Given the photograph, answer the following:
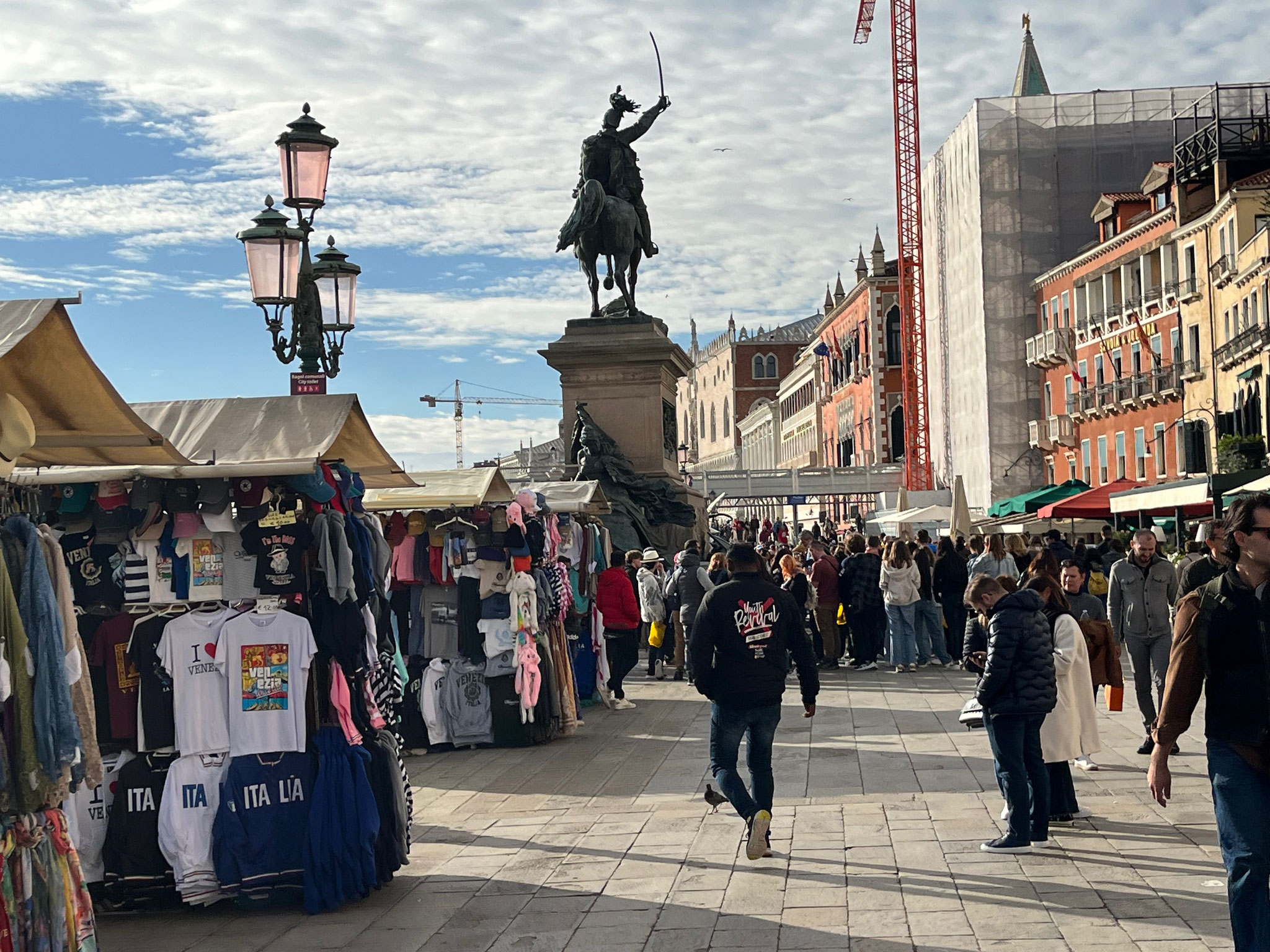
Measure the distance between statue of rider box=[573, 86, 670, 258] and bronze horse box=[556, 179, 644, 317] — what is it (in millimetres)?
274

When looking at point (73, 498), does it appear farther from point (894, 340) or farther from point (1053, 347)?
point (894, 340)

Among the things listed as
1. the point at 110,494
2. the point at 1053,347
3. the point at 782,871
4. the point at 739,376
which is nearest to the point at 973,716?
the point at 782,871

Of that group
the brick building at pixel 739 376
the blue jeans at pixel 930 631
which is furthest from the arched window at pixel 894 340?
the blue jeans at pixel 930 631

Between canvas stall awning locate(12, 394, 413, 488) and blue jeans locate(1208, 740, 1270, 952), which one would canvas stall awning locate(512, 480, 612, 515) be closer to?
canvas stall awning locate(12, 394, 413, 488)

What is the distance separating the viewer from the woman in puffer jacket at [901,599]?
18953mm

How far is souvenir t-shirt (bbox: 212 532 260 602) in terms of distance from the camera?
8.09 metres

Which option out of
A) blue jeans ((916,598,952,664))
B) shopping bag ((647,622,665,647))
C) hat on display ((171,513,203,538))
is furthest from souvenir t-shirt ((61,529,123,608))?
blue jeans ((916,598,952,664))

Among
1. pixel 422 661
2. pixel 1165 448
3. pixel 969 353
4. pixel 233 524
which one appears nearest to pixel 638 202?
pixel 422 661

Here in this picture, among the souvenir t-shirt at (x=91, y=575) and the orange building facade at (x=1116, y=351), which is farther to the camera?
the orange building facade at (x=1116, y=351)

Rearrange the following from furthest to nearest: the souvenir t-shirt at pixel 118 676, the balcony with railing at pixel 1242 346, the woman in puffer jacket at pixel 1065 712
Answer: the balcony with railing at pixel 1242 346 → the woman in puffer jacket at pixel 1065 712 → the souvenir t-shirt at pixel 118 676

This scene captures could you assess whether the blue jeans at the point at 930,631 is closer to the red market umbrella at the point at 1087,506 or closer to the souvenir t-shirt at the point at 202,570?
the red market umbrella at the point at 1087,506

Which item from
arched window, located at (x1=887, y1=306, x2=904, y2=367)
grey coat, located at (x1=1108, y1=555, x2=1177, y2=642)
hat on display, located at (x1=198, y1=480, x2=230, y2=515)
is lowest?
grey coat, located at (x1=1108, y1=555, x2=1177, y2=642)

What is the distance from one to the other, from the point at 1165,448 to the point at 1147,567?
34432 millimetres

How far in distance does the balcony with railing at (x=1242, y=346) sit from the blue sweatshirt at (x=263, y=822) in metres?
30.4
